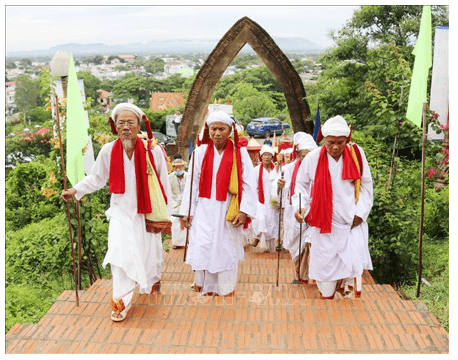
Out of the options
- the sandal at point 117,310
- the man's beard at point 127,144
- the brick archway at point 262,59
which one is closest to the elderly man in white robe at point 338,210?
the man's beard at point 127,144

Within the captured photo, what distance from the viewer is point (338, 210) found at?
17.0 ft

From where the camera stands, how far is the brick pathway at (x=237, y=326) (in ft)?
12.7

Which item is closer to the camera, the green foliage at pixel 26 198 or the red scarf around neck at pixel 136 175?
the red scarf around neck at pixel 136 175

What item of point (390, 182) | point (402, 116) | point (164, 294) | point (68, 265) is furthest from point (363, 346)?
point (68, 265)

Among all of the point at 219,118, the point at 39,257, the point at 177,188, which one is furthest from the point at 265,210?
the point at 39,257

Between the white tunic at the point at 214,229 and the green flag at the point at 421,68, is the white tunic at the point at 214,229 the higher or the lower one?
the lower one

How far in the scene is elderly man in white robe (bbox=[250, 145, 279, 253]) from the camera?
8312 millimetres

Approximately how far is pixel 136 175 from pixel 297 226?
8.45 ft

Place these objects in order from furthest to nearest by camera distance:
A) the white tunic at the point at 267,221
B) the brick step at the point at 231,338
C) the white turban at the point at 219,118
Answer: the white tunic at the point at 267,221, the white turban at the point at 219,118, the brick step at the point at 231,338

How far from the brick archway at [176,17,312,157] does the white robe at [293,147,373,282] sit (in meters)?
6.33

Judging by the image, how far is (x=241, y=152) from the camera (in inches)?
221

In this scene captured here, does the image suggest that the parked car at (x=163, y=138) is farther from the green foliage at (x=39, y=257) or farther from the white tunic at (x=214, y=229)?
the white tunic at (x=214, y=229)

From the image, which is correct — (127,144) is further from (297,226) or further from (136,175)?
(297,226)

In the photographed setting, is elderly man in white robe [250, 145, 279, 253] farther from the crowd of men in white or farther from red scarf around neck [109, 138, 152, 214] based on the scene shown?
red scarf around neck [109, 138, 152, 214]
